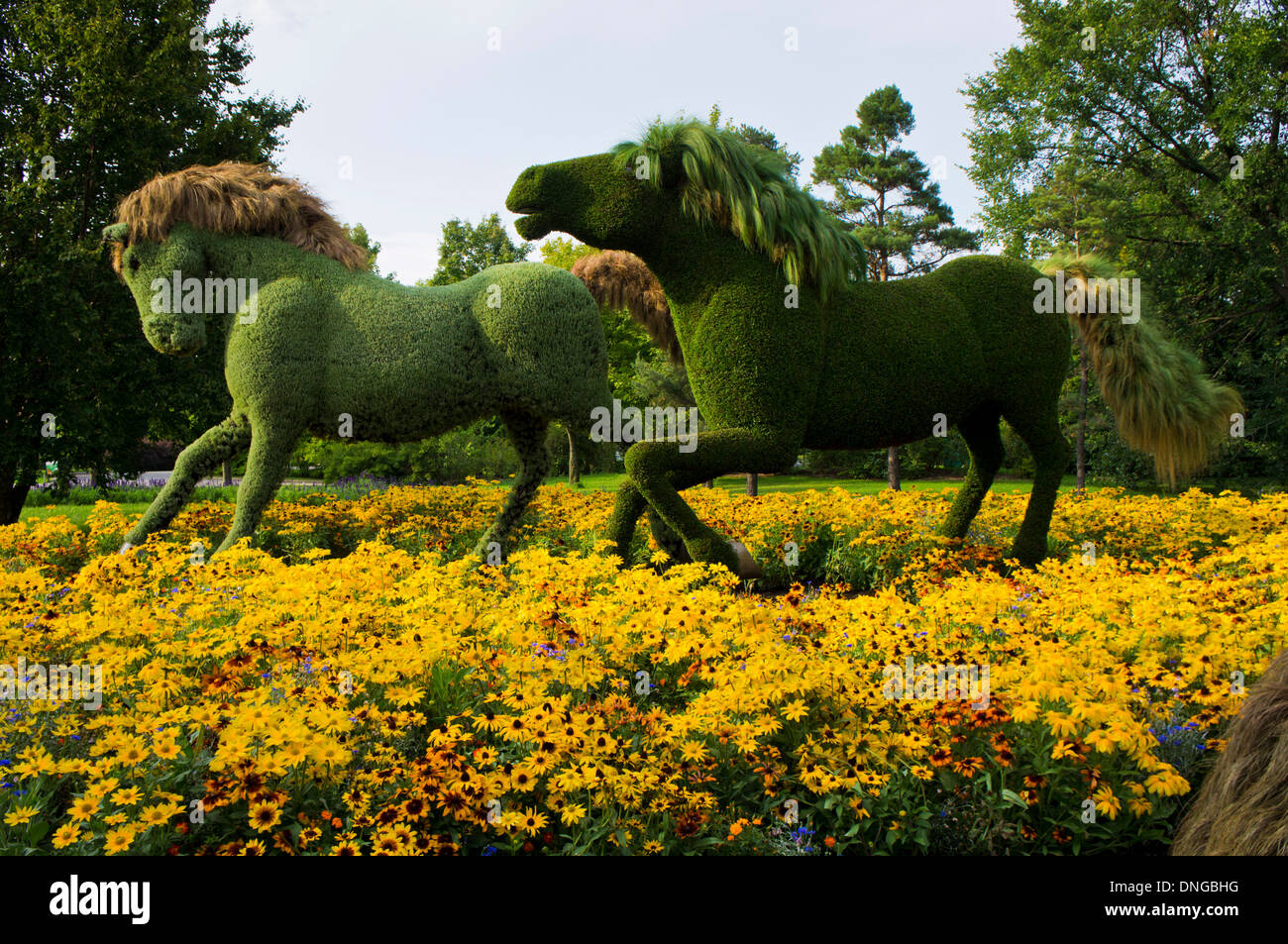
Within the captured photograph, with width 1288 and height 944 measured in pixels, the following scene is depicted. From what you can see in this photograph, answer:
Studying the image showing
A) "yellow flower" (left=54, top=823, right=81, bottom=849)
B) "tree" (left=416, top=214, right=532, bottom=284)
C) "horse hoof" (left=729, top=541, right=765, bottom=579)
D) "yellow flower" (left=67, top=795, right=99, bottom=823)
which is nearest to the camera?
"yellow flower" (left=54, top=823, right=81, bottom=849)

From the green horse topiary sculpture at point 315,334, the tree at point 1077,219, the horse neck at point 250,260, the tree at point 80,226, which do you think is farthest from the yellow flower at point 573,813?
the tree at point 1077,219

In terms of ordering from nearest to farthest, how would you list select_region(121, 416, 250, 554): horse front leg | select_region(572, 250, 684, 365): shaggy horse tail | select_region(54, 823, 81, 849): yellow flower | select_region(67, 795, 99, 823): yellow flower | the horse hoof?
select_region(54, 823, 81, 849): yellow flower, select_region(67, 795, 99, 823): yellow flower, the horse hoof, select_region(121, 416, 250, 554): horse front leg, select_region(572, 250, 684, 365): shaggy horse tail

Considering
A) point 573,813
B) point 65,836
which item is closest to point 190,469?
point 65,836

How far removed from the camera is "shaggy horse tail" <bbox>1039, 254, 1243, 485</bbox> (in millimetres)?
6637

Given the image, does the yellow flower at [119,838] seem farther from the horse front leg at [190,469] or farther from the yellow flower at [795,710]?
the horse front leg at [190,469]

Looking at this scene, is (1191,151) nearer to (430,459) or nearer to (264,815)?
A: (430,459)

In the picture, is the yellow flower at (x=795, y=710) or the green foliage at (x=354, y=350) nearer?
the yellow flower at (x=795, y=710)

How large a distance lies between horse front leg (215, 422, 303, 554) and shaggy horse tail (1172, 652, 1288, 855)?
6041 mm

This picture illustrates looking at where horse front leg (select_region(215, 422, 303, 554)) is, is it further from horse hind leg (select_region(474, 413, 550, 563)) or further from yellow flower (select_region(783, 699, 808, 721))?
yellow flower (select_region(783, 699, 808, 721))

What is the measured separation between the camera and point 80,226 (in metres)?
10.2

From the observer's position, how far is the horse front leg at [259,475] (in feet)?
20.2

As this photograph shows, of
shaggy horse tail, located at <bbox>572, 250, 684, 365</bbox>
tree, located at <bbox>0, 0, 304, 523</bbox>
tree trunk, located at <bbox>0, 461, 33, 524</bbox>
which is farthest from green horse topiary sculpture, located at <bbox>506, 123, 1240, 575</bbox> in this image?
tree trunk, located at <bbox>0, 461, 33, 524</bbox>

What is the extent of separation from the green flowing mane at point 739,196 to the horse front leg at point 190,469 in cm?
383
